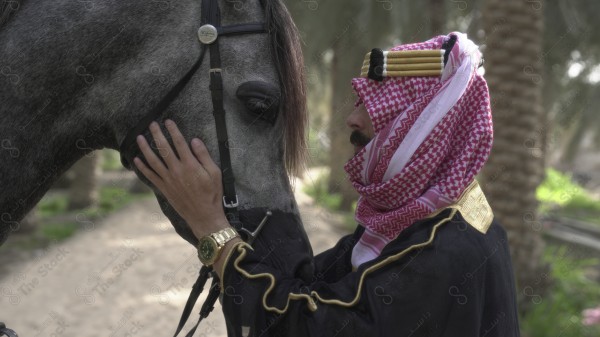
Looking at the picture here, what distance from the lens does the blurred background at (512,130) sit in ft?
21.0

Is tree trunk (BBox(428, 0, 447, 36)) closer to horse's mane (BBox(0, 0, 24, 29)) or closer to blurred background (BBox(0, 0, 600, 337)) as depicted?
blurred background (BBox(0, 0, 600, 337))

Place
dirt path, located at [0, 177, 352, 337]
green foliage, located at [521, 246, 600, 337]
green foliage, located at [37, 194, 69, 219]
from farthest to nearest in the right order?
green foliage, located at [37, 194, 69, 219] → dirt path, located at [0, 177, 352, 337] → green foliage, located at [521, 246, 600, 337]

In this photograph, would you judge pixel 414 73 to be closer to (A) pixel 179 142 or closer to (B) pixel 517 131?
(A) pixel 179 142

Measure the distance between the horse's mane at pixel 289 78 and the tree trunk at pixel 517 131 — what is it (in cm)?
471

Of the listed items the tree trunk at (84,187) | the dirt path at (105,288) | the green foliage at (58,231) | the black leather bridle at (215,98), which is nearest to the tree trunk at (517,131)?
the dirt path at (105,288)

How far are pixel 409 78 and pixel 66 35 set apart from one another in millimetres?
1109

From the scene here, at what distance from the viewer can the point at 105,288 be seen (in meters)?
7.58

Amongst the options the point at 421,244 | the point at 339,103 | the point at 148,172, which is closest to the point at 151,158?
the point at 148,172

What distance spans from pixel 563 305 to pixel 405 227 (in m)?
5.47

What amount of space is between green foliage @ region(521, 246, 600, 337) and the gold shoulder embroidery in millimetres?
4355

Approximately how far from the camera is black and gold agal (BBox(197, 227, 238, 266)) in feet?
6.00

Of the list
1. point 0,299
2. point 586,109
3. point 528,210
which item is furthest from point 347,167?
point 586,109

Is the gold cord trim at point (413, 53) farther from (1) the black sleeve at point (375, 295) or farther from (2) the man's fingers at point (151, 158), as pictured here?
(2) the man's fingers at point (151, 158)

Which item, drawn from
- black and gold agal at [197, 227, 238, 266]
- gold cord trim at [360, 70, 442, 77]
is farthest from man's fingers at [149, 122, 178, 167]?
gold cord trim at [360, 70, 442, 77]
